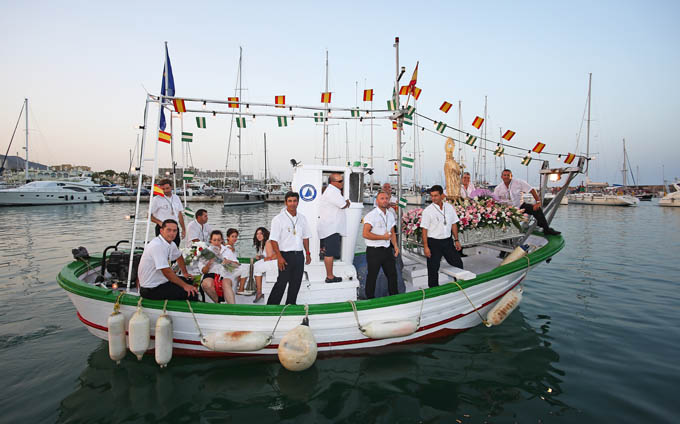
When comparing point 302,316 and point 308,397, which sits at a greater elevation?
point 302,316

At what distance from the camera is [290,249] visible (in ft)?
15.1

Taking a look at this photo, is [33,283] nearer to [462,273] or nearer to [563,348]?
[462,273]

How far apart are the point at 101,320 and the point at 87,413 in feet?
4.28

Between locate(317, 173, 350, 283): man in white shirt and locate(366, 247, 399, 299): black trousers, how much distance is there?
543 millimetres

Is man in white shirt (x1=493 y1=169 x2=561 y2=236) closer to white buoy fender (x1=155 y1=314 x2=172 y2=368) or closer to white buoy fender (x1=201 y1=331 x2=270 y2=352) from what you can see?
white buoy fender (x1=201 y1=331 x2=270 y2=352)

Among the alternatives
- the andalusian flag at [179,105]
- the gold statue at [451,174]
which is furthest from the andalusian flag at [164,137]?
the gold statue at [451,174]

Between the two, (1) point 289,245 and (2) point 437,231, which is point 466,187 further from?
(1) point 289,245

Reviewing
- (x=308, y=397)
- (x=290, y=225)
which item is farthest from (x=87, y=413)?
(x=290, y=225)

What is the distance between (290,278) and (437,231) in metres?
2.47

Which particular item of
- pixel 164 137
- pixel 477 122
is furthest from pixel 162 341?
pixel 477 122

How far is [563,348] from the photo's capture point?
17.3ft

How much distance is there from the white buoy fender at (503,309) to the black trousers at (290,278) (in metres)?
3.15

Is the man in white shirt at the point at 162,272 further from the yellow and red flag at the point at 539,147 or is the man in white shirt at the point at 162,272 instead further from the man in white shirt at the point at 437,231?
the yellow and red flag at the point at 539,147

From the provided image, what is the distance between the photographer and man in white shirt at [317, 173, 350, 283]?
519 centimetres
